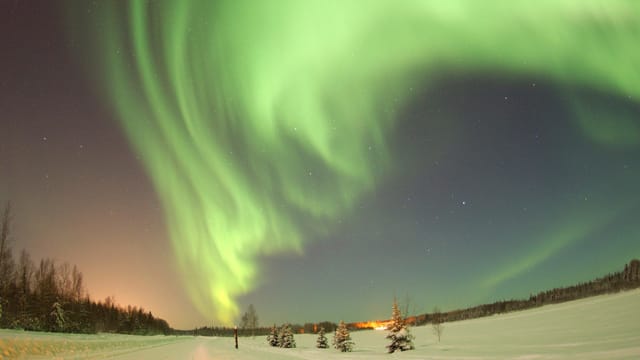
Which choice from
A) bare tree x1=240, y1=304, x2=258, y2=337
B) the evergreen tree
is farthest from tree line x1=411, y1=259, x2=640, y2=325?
the evergreen tree

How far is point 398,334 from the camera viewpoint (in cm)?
4022

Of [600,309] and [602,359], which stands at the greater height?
[602,359]

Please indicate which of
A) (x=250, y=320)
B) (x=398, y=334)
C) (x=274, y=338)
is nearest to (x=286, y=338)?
(x=274, y=338)

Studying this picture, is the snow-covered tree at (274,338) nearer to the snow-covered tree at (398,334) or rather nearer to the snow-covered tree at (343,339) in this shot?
the snow-covered tree at (343,339)

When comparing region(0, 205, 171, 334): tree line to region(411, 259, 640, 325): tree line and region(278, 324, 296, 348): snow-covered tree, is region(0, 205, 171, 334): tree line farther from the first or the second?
region(411, 259, 640, 325): tree line

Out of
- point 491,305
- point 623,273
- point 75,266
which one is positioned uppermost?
point 75,266

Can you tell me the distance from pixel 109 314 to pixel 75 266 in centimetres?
2807

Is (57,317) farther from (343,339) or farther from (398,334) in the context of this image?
(398,334)

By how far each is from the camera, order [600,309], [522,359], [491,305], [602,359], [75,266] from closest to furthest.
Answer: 1. [602,359]
2. [522,359]
3. [600,309]
4. [75,266]
5. [491,305]

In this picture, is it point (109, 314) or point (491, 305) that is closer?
point (109, 314)

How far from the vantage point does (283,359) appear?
20.8 m

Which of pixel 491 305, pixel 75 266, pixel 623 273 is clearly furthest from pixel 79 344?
pixel 491 305

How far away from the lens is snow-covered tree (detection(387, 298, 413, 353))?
131 ft

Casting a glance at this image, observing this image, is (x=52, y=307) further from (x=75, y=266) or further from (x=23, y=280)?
(x=75, y=266)
